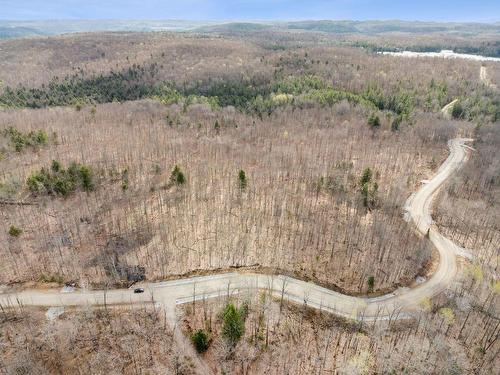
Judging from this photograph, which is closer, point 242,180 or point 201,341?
point 201,341

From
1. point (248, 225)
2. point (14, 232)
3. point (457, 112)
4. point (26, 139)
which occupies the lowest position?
point (248, 225)

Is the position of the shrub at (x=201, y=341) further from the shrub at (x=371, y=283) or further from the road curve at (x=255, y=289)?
the shrub at (x=371, y=283)

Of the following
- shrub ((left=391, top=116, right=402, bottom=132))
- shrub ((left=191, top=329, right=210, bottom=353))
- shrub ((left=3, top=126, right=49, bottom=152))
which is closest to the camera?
shrub ((left=191, top=329, right=210, bottom=353))

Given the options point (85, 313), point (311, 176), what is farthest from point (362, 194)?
point (85, 313)

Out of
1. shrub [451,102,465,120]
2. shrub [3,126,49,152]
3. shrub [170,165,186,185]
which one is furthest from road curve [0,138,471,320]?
shrub [451,102,465,120]

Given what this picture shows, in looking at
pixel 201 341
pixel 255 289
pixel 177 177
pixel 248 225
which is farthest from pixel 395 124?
pixel 201 341

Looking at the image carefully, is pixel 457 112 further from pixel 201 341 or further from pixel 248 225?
pixel 201 341

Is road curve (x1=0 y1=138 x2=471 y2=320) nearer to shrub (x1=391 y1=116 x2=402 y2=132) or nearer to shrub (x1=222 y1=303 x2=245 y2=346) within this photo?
shrub (x1=222 y1=303 x2=245 y2=346)

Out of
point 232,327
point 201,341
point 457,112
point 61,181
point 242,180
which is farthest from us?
point 457,112

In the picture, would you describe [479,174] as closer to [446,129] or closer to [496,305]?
[446,129]
